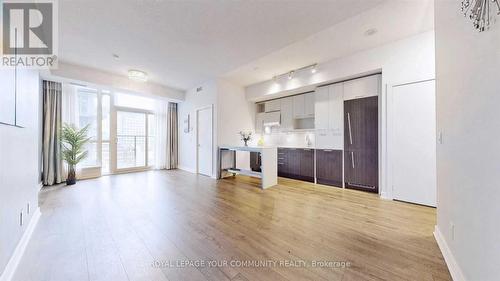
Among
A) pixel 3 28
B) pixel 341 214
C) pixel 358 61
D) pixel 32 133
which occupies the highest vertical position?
pixel 358 61

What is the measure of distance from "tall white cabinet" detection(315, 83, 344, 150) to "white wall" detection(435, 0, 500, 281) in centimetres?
218

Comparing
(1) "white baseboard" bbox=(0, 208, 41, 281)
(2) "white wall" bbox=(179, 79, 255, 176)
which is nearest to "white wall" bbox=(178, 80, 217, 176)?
(2) "white wall" bbox=(179, 79, 255, 176)

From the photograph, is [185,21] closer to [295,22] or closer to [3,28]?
[295,22]

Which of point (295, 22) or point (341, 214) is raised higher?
point (295, 22)

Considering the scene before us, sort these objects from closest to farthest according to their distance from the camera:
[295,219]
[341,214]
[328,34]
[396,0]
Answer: [396,0] < [295,219] < [341,214] < [328,34]

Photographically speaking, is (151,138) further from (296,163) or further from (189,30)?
(296,163)

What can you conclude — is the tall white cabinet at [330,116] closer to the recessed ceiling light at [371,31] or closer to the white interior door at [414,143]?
the white interior door at [414,143]

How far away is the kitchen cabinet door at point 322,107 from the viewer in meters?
4.28

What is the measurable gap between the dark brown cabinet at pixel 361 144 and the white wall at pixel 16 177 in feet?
15.4

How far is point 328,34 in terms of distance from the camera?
117 inches

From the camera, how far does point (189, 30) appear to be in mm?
2877

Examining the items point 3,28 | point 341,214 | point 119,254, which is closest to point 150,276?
point 119,254

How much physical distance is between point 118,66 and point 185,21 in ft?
9.10

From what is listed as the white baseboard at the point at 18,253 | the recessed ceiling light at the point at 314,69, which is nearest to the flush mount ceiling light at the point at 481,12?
the recessed ceiling light at the point at 314,69
